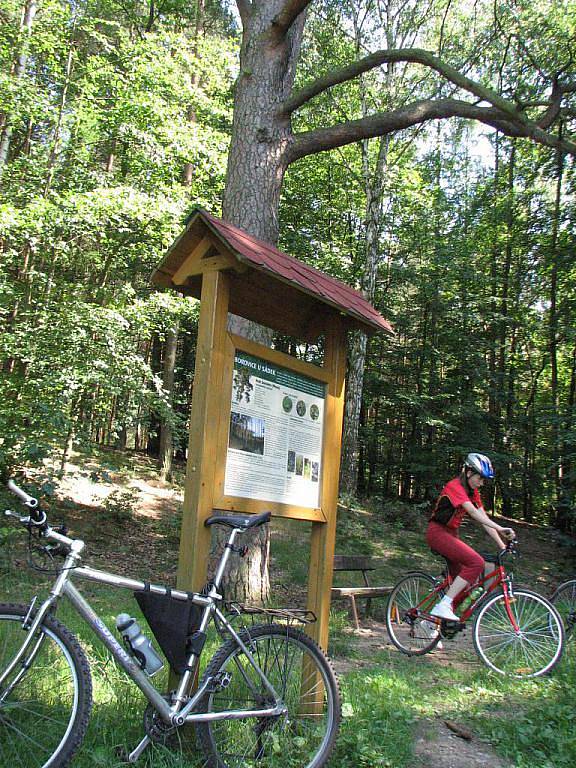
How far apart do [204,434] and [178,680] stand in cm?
122

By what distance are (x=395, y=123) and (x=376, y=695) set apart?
239 inches

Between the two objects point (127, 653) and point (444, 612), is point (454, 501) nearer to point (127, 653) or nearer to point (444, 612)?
point (444, 612)

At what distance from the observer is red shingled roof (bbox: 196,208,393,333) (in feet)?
11.4

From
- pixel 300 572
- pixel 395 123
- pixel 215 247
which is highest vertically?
pixel 395 123

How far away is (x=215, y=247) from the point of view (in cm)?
364

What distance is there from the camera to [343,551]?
39.5 ft

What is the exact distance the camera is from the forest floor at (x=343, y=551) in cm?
392

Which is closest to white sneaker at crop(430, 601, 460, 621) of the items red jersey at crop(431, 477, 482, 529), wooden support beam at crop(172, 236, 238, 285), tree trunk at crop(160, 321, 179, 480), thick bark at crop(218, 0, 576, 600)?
red jersey at crop(431, 477, 482, 529)

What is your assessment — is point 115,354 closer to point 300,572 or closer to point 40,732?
point 300,572

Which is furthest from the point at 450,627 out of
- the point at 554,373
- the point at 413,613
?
the point at 554,373

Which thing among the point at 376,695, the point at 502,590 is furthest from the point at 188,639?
the point at 502,590

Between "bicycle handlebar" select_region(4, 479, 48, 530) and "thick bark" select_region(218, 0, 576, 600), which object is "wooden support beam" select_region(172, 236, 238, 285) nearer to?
"bicycle handlebar" select_region(4, 479, 48, 530)

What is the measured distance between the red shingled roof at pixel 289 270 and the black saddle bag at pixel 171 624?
1787 mm

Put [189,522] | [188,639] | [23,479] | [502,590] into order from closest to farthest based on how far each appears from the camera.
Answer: [188,639]
[189,522]
[502,590]
[23,479]
